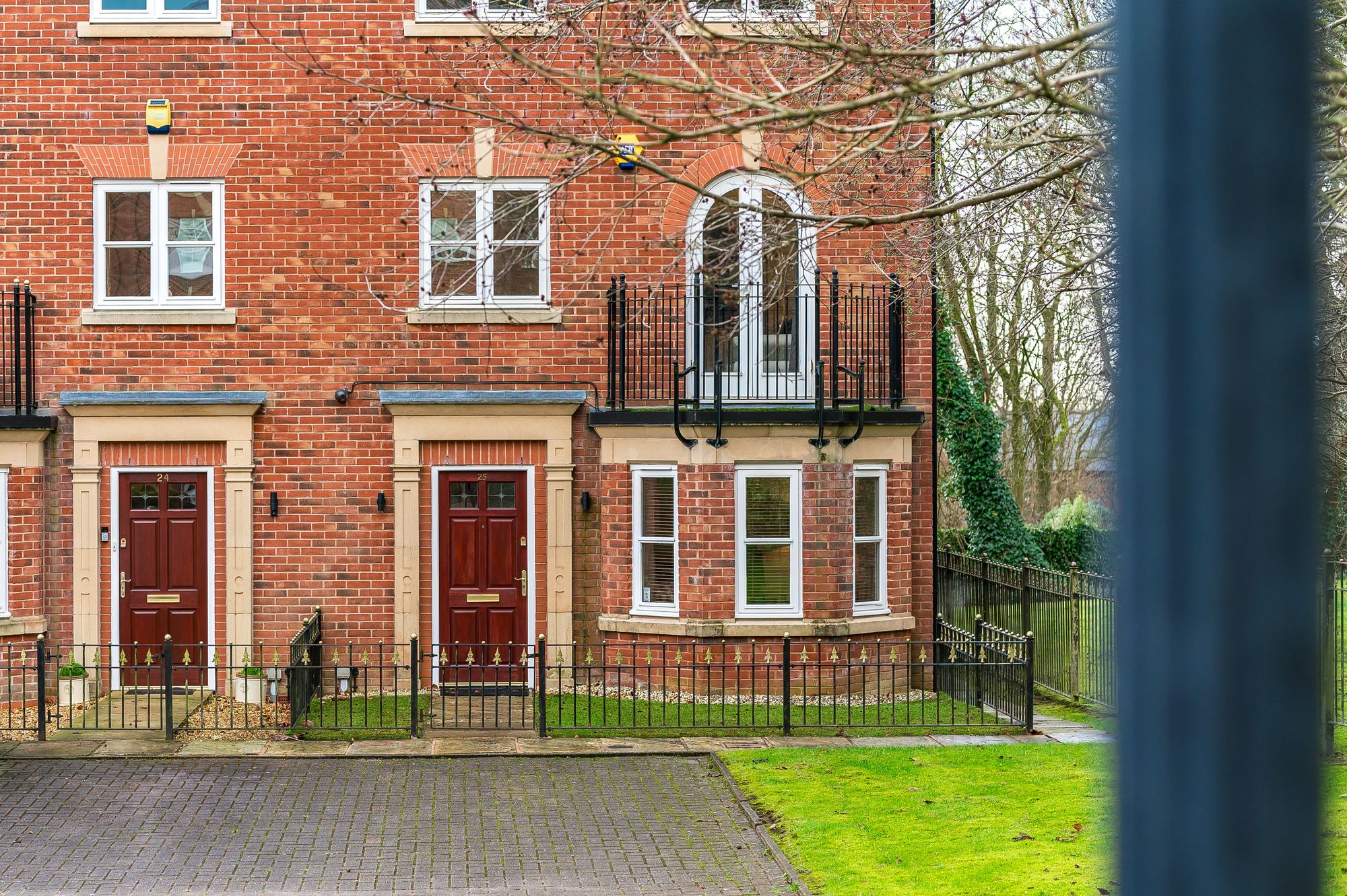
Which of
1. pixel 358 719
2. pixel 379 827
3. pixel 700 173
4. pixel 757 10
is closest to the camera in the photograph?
pixel 757 10

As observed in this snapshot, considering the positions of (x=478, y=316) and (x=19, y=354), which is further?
(x=478, y=316)

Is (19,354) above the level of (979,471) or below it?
above

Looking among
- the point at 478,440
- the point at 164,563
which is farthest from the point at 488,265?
the point at 164,563

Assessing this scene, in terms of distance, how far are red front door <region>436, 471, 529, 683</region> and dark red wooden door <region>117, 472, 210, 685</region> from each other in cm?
272

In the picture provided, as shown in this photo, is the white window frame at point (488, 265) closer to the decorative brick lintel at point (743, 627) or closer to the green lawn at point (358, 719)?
the decorative brick lintel at point (743, 627)

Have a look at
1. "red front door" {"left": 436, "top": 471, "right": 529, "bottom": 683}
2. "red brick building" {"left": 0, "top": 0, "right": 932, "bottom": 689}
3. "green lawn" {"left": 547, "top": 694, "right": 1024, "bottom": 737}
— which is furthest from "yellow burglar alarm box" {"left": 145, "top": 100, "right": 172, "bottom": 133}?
"green lawn" {"left": 547, "top": 694, "right": 1024, "bottom": 737}

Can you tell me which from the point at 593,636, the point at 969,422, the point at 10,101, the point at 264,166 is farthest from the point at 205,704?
the point at 969,422

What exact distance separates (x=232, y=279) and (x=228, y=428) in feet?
5.52

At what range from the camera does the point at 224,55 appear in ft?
51.3

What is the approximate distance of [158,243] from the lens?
1575 cm

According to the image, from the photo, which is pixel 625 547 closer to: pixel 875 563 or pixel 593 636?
pixel 593 636

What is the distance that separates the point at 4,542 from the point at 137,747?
12.8 feet

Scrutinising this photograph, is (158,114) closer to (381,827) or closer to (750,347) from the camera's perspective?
(750,347)

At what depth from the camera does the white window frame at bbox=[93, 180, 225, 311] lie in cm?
1570
